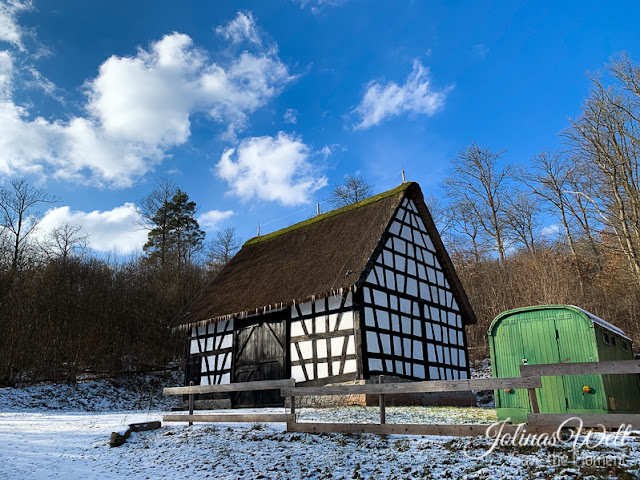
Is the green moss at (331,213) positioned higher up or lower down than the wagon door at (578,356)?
higher up

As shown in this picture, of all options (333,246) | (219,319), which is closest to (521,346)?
(333,246)

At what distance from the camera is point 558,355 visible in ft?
27.9

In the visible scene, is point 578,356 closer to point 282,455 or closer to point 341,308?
point 282,455

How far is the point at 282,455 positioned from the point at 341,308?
7.02 meters

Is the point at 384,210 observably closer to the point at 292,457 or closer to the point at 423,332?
the point at 423,332

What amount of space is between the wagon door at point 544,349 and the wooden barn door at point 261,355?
7600mm

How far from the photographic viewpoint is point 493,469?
503 centimetres

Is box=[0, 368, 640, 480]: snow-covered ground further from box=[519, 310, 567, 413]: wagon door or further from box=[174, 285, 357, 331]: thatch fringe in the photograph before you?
box=[174, 285, 357, 331]: thatch fringe

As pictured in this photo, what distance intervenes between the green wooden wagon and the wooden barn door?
7.15 m

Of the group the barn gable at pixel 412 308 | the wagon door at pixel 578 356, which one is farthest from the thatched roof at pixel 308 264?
the wagon door at pixel 578 356

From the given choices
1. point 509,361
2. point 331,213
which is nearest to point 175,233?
point 331,213

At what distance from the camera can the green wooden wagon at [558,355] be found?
8.12 meters

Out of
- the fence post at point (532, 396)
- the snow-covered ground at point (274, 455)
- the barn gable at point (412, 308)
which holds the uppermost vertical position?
the barn gable at point (412, 308)

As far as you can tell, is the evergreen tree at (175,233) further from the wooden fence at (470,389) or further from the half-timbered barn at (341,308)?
the wooden fence at (470,389)
